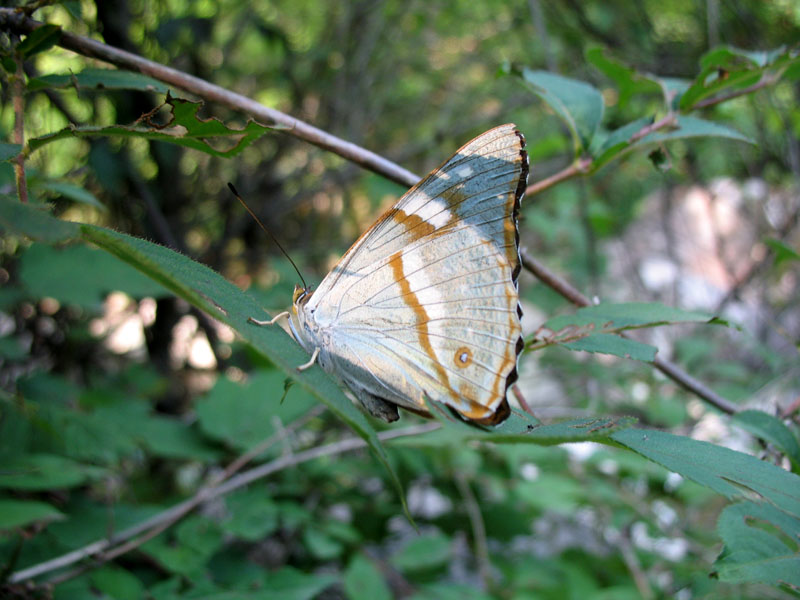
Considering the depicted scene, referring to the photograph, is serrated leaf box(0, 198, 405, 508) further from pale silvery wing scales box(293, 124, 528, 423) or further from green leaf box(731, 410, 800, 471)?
green leaf box(731, 410, 800, 471)

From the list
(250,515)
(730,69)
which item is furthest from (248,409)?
(730,69)

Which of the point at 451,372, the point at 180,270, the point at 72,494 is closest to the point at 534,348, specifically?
the point at 451,372

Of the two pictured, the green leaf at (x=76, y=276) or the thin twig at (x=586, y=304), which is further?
the green leaf at (x=76, y=276)

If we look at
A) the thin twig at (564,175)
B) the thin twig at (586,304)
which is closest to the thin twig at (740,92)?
the thin twig at (564,175)

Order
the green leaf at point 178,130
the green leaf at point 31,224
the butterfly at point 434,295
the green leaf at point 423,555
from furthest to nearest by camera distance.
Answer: the green leaf at point 423,555 < the butterfly at point 434,295 < the green leaf at point 178,130 < the green leaf at point 31,224

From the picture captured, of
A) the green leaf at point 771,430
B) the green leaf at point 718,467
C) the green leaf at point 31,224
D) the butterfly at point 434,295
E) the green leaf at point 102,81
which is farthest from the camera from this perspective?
the butterfly at point 434,295

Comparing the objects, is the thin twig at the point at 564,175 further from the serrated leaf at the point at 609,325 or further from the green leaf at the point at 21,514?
the green leaf at the point at 21,514
